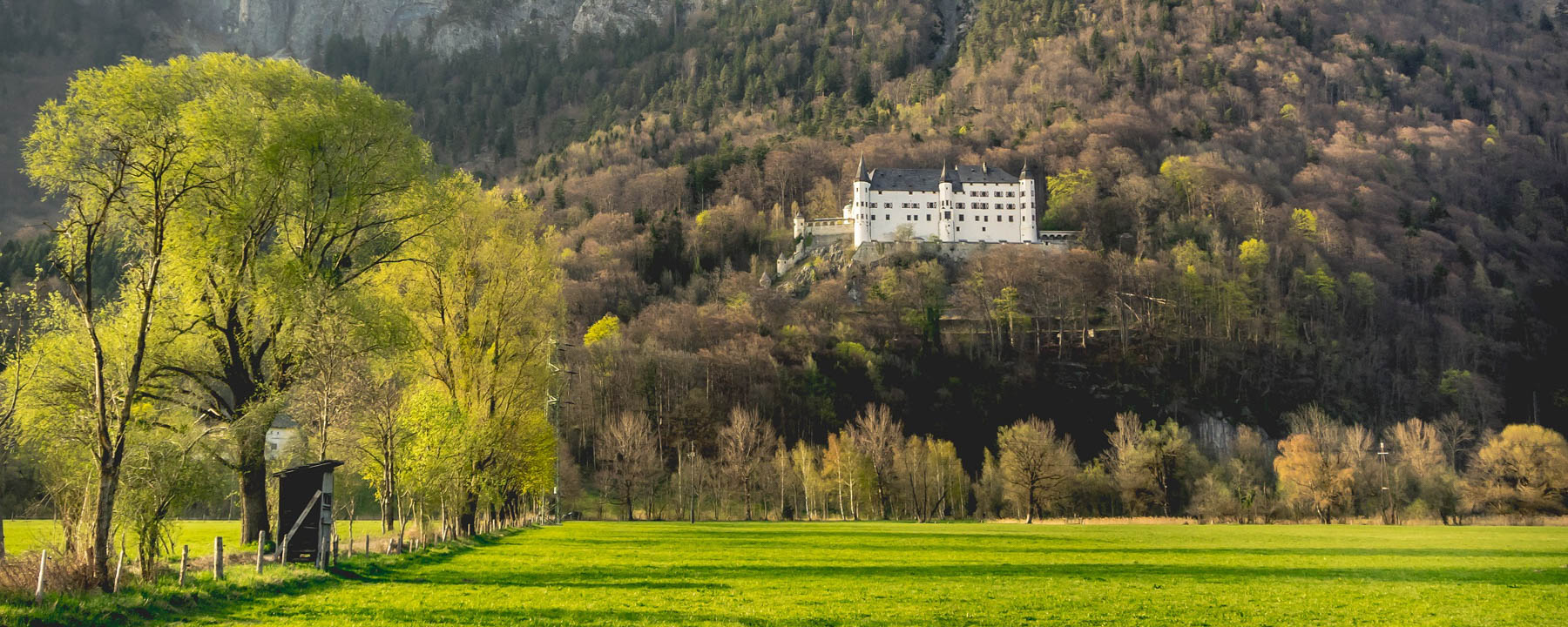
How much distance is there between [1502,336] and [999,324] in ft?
240

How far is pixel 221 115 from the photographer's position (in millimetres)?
20766

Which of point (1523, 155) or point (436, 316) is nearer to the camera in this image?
point (436, 316)

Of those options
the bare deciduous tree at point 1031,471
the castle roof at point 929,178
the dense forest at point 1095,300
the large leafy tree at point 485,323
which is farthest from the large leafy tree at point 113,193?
the castle roof at point 929,178

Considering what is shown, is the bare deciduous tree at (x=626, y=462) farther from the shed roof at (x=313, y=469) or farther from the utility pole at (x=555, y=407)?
the shed roof at (x=313, y=469)

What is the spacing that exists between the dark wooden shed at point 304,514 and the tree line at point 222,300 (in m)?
1.21

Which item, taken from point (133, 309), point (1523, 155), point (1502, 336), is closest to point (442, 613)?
point (133, 309)

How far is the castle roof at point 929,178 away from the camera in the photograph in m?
153

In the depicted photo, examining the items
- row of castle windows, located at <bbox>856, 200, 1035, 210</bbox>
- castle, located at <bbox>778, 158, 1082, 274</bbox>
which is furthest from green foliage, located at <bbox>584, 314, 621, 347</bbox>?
row of castle windows, located at <bbox>856, 200, 1035, 210</bbox>

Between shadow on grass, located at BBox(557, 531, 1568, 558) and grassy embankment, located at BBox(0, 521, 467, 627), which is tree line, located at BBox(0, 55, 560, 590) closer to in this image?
grassy embankment, located at BBox(0, 521, 467, 627)

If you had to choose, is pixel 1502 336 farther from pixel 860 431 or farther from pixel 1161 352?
pixel 860 431

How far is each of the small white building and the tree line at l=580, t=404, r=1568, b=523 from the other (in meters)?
56.9

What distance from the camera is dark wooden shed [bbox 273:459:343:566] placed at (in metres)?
23.0

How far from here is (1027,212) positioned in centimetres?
15188

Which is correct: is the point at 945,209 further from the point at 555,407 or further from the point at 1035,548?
the point at 1035,548
